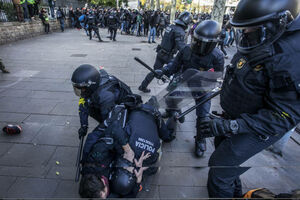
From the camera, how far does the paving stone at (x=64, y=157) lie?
252 cm

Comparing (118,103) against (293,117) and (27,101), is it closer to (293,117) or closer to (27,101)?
(293,117)

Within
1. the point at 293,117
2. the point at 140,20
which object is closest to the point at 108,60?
the point at 293,117

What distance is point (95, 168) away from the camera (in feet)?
6.20

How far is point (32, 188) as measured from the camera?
2.17 meters

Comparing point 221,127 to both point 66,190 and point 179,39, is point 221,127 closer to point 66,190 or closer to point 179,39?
point 66,190

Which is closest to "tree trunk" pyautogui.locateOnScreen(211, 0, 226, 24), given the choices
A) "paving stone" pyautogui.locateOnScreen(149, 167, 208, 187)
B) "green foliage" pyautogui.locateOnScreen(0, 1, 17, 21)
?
"paving stone" pyautogui.locateOnScreen(149, 167, 208, 187)

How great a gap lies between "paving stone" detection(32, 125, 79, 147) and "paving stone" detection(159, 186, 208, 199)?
1470 millimetres

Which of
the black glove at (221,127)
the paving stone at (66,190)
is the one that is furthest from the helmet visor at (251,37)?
the paving stone at (66,190)

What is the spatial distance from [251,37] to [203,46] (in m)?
1.27

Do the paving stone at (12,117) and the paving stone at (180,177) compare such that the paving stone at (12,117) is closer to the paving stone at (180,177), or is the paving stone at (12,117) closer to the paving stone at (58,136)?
the paving stone at (58,136)

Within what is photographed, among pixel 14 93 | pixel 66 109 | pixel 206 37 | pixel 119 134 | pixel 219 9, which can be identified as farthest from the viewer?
pixel 219 9

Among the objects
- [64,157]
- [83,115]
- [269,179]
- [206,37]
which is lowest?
[269,179]

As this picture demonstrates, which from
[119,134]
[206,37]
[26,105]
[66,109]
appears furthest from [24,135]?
[206,37]

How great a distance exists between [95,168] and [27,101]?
9.94 ft
